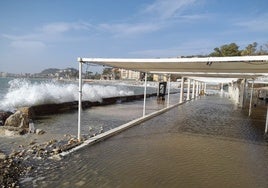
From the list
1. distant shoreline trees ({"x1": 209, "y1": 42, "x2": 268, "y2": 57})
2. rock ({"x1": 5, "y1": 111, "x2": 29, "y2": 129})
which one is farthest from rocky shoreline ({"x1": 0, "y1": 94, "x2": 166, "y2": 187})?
distant shoreline trees ({"x1": 209, "y1": 42, "x2": 268, "y2": 57})

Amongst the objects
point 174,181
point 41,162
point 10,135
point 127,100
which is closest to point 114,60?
point 41,162

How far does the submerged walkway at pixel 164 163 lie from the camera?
11.9 ft

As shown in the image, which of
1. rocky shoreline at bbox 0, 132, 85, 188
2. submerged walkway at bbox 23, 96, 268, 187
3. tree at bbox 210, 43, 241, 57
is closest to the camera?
rocky shoreline at bbox 0, 132, 85, 188

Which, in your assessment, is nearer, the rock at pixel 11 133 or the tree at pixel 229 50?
the rock at pixel 11 133

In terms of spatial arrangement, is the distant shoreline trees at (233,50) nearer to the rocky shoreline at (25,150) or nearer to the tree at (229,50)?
the tree at (229,50)

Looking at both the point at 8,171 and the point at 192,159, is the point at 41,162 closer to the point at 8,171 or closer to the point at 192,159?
the point at 8,171

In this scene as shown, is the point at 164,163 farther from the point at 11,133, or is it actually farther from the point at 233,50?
the point at 233,50

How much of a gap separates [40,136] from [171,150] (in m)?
4.21

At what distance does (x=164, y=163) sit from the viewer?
14.6 ft

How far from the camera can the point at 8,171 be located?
12.5 ft

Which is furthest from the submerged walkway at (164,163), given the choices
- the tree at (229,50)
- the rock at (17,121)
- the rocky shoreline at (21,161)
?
the tree at (229,50)

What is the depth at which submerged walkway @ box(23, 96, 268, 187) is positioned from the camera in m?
3.61

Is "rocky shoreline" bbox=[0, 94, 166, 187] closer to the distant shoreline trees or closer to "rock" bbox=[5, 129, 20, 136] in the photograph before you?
"rock" bbox=[5, 129, 20, 136]

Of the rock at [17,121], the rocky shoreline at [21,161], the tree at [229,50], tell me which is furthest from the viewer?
the tree at [229,50]
